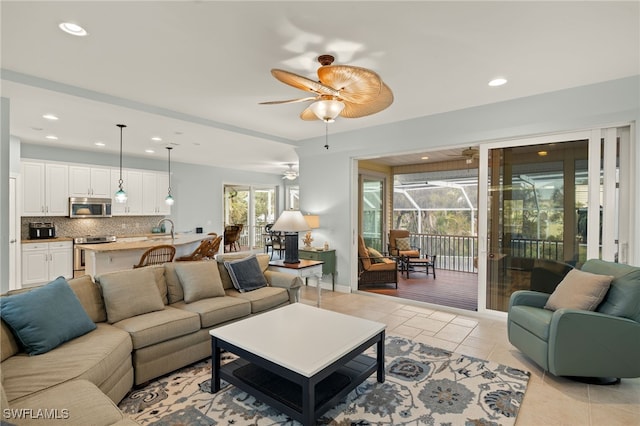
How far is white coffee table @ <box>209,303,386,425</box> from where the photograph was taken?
1.98 meters

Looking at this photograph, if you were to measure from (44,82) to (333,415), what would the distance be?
4.04 m

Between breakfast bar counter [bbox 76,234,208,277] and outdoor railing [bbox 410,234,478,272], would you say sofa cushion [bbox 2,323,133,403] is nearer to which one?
breakfast bar counter [bbox 76,234,208,277]

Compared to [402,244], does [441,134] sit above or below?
above

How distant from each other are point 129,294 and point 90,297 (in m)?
0.28

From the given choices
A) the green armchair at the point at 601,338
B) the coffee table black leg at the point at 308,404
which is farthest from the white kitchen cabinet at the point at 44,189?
the green armchair at the point at 601,338

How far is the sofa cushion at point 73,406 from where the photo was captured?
4.84 feet

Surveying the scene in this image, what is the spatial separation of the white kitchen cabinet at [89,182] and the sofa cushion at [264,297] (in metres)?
4.75

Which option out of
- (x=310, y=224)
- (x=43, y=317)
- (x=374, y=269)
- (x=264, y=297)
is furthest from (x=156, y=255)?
(x=374, y=269)

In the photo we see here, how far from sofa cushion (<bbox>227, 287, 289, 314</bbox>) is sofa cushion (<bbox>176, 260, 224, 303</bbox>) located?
0.82 ft

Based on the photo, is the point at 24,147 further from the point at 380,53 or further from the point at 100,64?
the point at 380,53

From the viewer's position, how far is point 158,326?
260cm

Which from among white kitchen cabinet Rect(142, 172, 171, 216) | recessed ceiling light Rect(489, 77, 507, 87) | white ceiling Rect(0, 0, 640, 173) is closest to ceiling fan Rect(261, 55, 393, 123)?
white ceiling Rect(0, 0, 640, 173)

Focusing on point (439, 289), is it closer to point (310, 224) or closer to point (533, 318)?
point (310, 224)

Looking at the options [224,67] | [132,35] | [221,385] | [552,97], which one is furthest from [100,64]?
[552,97]
